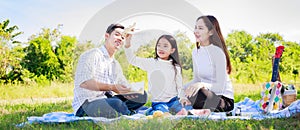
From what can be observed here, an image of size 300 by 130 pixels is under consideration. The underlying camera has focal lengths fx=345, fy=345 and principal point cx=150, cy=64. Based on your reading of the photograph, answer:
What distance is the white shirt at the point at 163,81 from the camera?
3.62 meters

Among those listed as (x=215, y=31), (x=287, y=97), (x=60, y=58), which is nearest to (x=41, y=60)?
(x=60, y=58)

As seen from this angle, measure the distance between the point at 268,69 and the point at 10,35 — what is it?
7048mm

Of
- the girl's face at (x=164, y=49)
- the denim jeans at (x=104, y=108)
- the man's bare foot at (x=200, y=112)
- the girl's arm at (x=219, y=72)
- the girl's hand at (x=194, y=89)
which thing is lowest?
the man's bare foot at (x=200, y=112)

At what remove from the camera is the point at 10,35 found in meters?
8.77

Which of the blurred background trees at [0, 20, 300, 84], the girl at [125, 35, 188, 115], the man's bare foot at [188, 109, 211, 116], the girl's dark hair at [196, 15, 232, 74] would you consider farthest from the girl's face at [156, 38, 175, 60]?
the blurred background trees at [0, 20, 300, 84]

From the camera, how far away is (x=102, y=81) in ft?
10.6

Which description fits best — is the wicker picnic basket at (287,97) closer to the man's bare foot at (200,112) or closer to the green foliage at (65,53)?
the man's bare foot at (200,112)

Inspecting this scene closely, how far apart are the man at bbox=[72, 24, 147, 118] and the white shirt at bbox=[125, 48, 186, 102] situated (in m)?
0.34

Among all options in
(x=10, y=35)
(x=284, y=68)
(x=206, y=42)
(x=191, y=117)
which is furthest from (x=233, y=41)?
(x=191, y=117)

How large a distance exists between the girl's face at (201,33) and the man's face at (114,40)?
0.77m

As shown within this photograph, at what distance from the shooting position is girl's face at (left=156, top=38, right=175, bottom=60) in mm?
3593

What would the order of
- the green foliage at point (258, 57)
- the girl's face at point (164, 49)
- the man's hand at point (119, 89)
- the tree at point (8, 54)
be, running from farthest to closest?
1. the green foliage at point (258, 57)
2. the tree at point (8, 54)
3. the girl's face at point (164, 49)
4. the man's hand at point (119, 89)

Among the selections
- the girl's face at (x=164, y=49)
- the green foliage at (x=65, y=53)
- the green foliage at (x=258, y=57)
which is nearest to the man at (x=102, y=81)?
the girl's face at (x=164, y=49)

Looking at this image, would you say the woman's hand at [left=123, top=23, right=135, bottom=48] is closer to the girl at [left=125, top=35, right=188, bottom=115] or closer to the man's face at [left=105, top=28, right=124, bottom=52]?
the man's face at [left=105, top=28, right=124, bottom=52]
